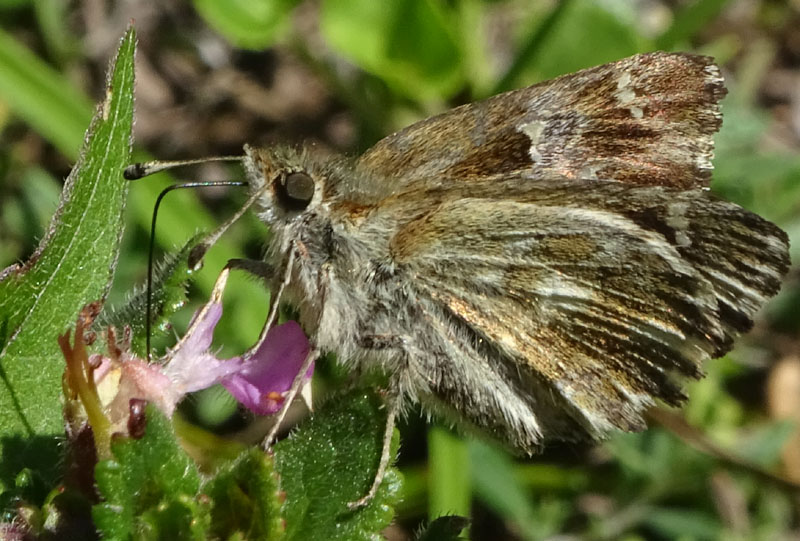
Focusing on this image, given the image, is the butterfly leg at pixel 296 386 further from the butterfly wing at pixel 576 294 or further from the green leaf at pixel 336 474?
the butterfly wing at pixel 576 294

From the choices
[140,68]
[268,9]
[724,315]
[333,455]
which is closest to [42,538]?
[333,455]

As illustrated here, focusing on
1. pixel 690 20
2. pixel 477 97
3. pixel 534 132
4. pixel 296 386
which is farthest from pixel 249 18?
pixel 296 386

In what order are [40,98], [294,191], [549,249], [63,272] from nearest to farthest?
[63,272] → [294,191] → [549,249] → [40,98]

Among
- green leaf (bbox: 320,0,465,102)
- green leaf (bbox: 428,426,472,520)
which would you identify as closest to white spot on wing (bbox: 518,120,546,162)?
green leaf (bbox: 428,426,472,520)

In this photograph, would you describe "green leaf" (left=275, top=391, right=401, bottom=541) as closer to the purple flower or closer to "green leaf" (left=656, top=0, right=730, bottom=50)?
the purple flower

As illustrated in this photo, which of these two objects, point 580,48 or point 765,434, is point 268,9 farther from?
point 765,434

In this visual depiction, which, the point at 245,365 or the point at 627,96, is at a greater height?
the point at 627,96

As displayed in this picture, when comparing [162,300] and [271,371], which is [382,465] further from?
[162,300]

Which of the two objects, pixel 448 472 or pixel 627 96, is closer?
pixel 627 96
